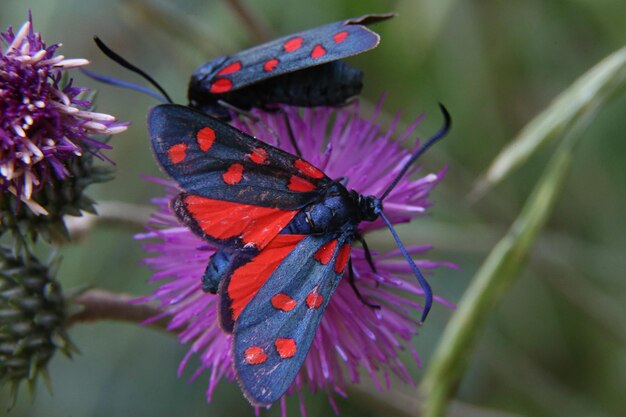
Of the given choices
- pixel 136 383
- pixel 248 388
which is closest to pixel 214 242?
pixel 248 388

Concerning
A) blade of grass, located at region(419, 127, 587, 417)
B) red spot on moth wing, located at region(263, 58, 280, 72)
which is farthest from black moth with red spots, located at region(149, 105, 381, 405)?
blade of grass, located at region(419, 127, 587, 417)

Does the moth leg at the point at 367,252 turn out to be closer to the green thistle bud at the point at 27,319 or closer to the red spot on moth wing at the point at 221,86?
the red spot on moth wing at the point at 221,86

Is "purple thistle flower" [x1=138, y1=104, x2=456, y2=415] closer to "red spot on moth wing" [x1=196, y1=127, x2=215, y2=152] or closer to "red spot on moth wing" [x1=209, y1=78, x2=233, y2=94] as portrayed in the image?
"red spot on moth wing" [x1=209, y1=78, x2=233, y2=94]

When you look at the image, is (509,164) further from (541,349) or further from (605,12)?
(541,349)

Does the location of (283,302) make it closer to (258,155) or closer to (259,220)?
(259,220)

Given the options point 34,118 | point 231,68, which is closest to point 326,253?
point 231,68

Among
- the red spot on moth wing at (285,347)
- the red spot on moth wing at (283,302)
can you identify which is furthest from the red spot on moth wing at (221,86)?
the red spot on moth wing at (285,347)
